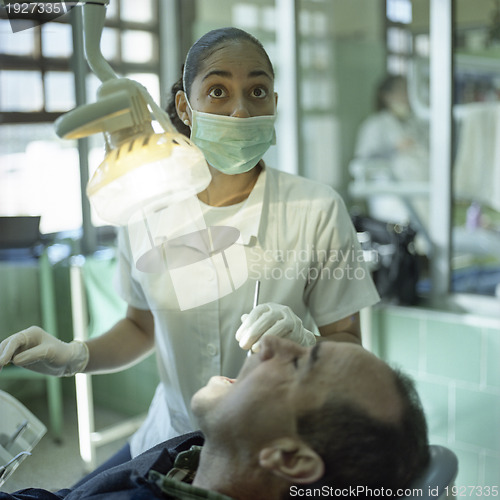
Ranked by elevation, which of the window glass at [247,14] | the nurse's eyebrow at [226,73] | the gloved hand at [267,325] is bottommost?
the gloved hand at [267,325]

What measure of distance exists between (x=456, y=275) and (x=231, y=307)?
1552 millimetres

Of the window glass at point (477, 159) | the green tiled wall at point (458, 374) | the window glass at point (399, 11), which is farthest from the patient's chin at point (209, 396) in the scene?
the window glass at point (399, 11)

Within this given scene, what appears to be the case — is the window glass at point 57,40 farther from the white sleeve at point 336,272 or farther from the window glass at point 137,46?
the white sleeve at point 336,272

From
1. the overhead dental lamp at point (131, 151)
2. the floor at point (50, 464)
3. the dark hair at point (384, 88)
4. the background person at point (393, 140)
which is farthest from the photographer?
the dark hair at point (384, 88)

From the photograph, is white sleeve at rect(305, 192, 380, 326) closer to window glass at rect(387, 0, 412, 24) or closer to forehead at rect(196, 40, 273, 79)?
forehead at rect(196, 40, 273, 79)

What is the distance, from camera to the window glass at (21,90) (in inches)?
→ 50.9

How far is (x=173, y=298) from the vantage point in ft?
3.98

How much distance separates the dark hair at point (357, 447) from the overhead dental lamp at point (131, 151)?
0.42 m

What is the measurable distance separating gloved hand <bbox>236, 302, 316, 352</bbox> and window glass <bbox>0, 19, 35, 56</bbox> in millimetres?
677

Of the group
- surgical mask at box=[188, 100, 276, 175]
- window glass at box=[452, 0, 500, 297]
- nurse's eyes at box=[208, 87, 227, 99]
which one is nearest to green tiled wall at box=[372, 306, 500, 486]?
window glass at box=[452, 0, 500, 297]

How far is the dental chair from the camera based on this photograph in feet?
3.00

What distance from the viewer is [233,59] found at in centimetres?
101

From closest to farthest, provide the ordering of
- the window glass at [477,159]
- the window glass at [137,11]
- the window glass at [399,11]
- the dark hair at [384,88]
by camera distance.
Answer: the window glass at [137,11]
the window glass at [477,159]
the window glass at [399,11]
the dark hair at [384,88]

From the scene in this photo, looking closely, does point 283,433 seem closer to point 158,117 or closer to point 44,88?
point 158,117
